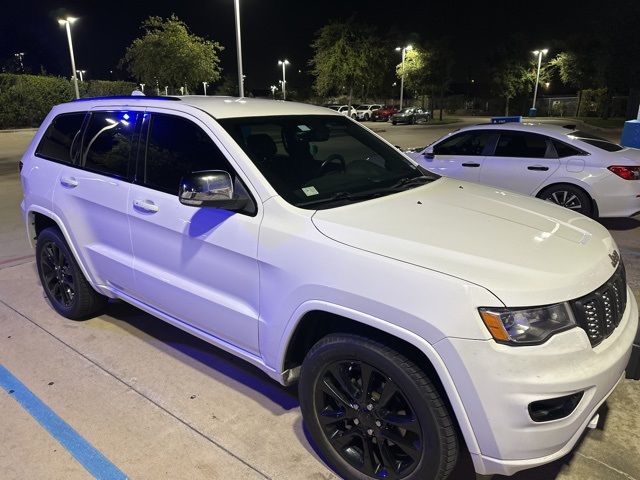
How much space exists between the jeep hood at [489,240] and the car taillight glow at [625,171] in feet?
14.5

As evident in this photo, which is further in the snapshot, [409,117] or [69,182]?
[409,117]

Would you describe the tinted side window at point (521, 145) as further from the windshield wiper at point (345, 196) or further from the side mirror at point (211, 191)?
the side mirror at point (211, 191)

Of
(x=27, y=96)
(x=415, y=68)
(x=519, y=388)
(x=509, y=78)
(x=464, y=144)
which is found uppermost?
(x=415, y=68)

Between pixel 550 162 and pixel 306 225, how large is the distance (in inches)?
224

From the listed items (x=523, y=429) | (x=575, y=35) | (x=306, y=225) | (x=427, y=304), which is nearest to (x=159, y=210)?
(x=306, y=225)

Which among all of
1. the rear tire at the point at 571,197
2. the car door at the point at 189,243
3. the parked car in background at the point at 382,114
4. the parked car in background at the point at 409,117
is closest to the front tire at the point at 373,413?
the car door at the point at 189,243

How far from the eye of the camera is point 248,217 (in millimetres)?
2781

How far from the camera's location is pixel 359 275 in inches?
91.3

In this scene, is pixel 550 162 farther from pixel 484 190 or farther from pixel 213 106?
pixel 213 106

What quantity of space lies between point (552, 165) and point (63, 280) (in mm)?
6152

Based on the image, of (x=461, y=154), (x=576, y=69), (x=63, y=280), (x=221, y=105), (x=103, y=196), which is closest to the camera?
(x=221, y=105)

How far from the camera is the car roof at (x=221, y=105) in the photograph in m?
3.34

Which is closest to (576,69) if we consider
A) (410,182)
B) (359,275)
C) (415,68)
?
(415,68)

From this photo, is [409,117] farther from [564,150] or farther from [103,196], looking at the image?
[103,196]
